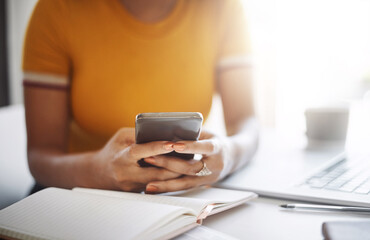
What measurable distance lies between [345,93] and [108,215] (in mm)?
3015

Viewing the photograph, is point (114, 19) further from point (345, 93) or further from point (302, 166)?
point (345, 93)

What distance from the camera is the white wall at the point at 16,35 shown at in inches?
104

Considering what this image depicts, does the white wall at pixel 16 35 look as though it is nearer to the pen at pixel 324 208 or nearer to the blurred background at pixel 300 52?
the blurred background at pixel 300 52

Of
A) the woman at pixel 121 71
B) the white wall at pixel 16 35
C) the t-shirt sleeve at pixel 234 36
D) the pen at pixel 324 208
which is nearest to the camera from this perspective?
the pen at pixel 324 208

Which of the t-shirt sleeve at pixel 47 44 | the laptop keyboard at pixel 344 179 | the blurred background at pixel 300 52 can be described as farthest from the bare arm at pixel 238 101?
the blurred background at pixel 300 52

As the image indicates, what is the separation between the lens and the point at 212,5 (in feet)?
3.23

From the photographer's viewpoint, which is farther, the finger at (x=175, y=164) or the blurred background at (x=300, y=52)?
the blurred background at (x=300, y=52)

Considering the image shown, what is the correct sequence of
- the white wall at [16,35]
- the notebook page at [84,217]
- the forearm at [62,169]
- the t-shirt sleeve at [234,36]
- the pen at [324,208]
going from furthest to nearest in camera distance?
the white wall at [16,35]
the t-shirt sleeve at [234,36]
the forearm at [62,169]
the pen at [324,208]
the notebook page at [84,217]

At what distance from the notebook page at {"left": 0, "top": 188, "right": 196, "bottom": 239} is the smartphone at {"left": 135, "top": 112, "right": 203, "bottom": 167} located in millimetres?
101

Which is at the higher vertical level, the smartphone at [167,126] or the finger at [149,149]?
the smartphone at [167,126]

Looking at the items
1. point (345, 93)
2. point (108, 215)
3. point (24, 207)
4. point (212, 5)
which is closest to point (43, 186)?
point (24, 207)

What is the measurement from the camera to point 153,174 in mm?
572

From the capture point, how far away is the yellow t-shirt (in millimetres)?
848

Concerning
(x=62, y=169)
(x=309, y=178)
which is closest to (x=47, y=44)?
(x=62, y=169)
